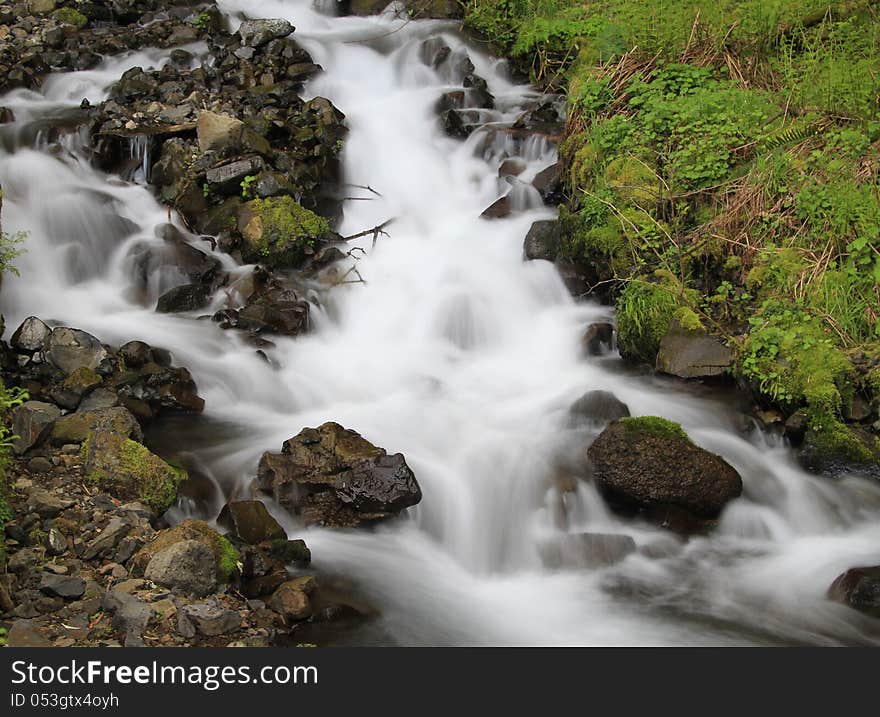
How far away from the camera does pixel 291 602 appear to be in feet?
15.2

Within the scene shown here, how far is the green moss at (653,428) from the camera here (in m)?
5.89

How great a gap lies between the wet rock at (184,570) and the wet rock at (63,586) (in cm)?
31

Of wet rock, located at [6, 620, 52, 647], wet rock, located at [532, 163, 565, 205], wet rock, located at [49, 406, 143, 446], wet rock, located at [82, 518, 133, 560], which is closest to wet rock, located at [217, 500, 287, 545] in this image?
wet rock, located at [82, 518, 133, 560]

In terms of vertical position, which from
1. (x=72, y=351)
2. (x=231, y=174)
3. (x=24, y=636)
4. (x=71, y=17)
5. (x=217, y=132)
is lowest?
(x=24, y=636)

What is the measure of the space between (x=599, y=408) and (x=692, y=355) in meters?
0.93

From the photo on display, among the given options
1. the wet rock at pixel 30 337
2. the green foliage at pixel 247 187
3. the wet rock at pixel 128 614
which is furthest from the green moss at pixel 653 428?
the green foliage at pixel 247 187

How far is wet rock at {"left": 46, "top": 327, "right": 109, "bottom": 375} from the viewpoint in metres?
6.53

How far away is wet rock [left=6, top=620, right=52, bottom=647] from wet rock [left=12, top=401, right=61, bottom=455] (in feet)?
5.59

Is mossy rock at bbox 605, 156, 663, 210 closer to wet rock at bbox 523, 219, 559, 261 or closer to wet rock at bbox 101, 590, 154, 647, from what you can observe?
wet rock at bbox 523, 219, 559, 261

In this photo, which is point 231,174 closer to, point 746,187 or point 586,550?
point 746,187

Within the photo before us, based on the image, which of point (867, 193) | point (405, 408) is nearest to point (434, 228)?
point (405, 408)

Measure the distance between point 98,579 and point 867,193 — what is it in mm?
5912

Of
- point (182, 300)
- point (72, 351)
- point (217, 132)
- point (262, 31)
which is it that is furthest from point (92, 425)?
point (262, 31)

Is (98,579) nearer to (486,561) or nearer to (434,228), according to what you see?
(486,561)
